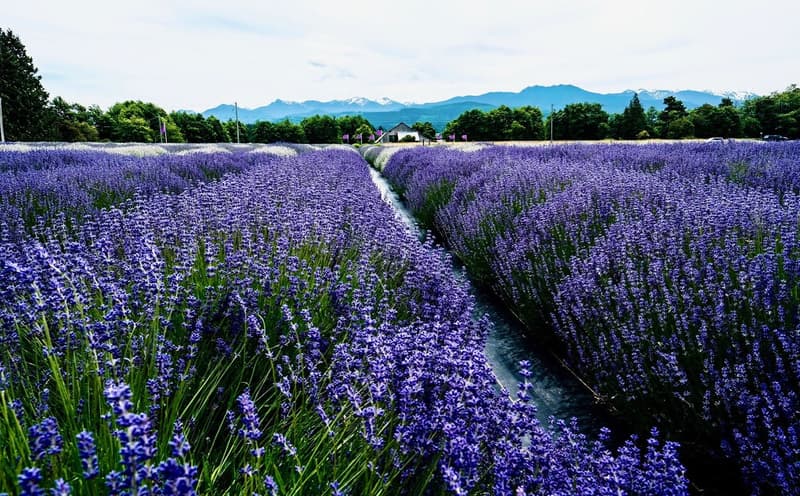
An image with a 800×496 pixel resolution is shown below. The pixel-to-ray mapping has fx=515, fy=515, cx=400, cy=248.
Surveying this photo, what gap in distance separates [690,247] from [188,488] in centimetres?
282

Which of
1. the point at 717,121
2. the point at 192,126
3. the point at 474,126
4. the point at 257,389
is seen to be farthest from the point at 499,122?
the point at 257,389

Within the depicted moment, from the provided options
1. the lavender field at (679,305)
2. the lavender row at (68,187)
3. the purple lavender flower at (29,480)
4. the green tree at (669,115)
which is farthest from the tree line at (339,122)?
the purple lavender flower at (29,480)

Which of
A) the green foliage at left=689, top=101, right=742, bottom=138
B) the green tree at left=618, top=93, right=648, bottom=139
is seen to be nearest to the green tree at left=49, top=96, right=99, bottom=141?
the green tree at left=618, top=93, right=648, bottom=139

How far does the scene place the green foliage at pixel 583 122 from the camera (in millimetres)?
63006

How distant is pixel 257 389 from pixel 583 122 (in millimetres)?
68055

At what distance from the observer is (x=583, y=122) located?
63.8m

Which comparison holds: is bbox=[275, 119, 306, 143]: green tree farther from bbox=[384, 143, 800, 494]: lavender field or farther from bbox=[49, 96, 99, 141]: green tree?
bbox=[384, 143, 800, 494]: lavender field

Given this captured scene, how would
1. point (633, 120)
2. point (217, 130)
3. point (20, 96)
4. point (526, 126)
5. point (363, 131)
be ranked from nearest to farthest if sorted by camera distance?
point (20, 96), point (633, 120), point (526, 126), point (217, 130), point (363, 131)

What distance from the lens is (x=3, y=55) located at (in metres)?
41.2

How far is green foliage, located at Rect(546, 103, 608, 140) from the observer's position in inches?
2481

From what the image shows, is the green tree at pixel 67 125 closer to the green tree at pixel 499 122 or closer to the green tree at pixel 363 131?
the green tree at pixel 363 131

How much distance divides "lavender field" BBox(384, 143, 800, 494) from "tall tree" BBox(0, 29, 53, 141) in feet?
161

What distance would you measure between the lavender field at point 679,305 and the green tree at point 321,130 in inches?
3206

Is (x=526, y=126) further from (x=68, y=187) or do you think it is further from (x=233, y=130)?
(x=68, y=187)
